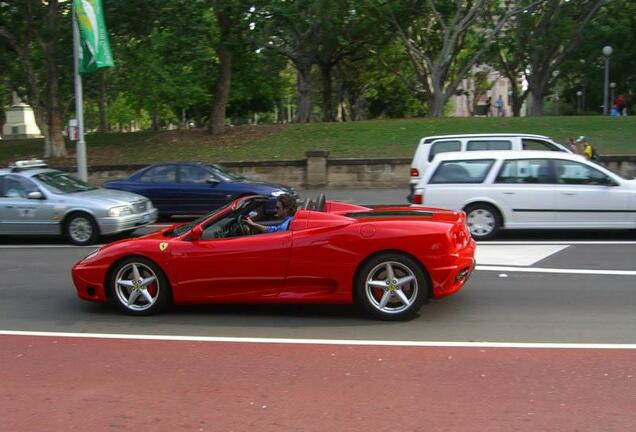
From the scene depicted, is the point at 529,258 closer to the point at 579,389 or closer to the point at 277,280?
the point at 277,280

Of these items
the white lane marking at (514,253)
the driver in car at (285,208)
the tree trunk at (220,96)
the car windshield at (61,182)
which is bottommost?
the white lane marking at (514,253)

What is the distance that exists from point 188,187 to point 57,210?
3.99 m

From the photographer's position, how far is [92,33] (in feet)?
59.5

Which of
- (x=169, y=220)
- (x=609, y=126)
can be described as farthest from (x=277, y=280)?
(x=609, y=126)

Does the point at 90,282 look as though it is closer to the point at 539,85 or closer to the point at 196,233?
the point at 196,233

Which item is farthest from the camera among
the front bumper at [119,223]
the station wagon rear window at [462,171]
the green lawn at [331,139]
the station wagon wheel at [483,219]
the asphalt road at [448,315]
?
the green lawn at [331,139]

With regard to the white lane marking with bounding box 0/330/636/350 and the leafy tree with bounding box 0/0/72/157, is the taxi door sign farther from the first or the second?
the leafy tree with bounding box 0/0/72/157

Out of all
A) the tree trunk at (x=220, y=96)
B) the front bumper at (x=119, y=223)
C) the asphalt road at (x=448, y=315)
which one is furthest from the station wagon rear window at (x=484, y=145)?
the tree trunk at (x=220, y=96)

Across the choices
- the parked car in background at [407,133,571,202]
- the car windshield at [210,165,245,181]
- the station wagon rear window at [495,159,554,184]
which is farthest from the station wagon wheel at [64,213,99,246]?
the station wagon rear window at [495,159,554,184]

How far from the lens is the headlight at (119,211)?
1243 centimetres

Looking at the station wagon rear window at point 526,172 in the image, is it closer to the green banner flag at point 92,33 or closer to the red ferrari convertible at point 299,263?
the red ferrari convertible at point 299,263

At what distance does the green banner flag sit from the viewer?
711 inches

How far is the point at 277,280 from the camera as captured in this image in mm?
6598

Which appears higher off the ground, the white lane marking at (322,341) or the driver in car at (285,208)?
the driver in car at (285,208)
